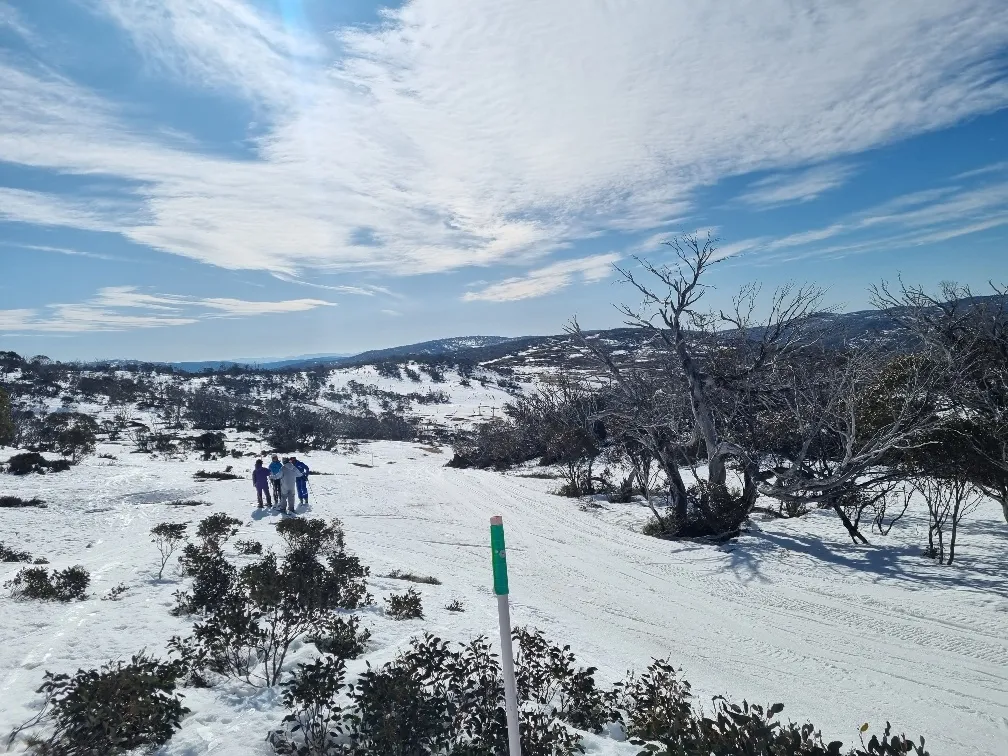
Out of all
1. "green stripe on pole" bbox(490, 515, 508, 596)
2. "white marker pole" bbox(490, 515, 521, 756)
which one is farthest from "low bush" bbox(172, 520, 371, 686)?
"green stripe on pole" bbox(490, 515, 508, 596)

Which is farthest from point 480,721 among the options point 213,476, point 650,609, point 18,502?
point 213,476

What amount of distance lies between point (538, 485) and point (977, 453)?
50.7 feet

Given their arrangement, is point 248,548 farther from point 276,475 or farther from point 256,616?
point 276,475

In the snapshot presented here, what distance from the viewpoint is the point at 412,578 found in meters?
9.86

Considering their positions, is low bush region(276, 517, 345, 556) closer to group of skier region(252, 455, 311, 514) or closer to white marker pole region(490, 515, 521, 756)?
group of skier region(252, 455, 311, 514)

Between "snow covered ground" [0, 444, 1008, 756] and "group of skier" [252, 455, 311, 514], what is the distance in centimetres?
103

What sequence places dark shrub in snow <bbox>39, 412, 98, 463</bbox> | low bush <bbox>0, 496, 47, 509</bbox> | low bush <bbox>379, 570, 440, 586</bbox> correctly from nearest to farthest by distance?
low bush <bbox>379, 570, 440, 586</bbox>, low bush <bbox>0, 496, 47, 509</bbox>, dark shrub in snow <bbox>39, 412, 98, 463</bbox>

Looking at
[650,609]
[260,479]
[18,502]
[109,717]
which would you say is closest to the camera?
[109,717]

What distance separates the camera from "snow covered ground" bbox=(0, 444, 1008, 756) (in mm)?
5172

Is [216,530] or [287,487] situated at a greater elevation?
[287,487]

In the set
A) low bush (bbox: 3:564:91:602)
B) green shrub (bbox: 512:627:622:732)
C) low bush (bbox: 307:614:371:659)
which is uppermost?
low bush (bbox: 3:564:91:602)

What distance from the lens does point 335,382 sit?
95062 millimetres

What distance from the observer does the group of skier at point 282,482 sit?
16.5m

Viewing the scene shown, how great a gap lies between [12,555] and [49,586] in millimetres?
4419
